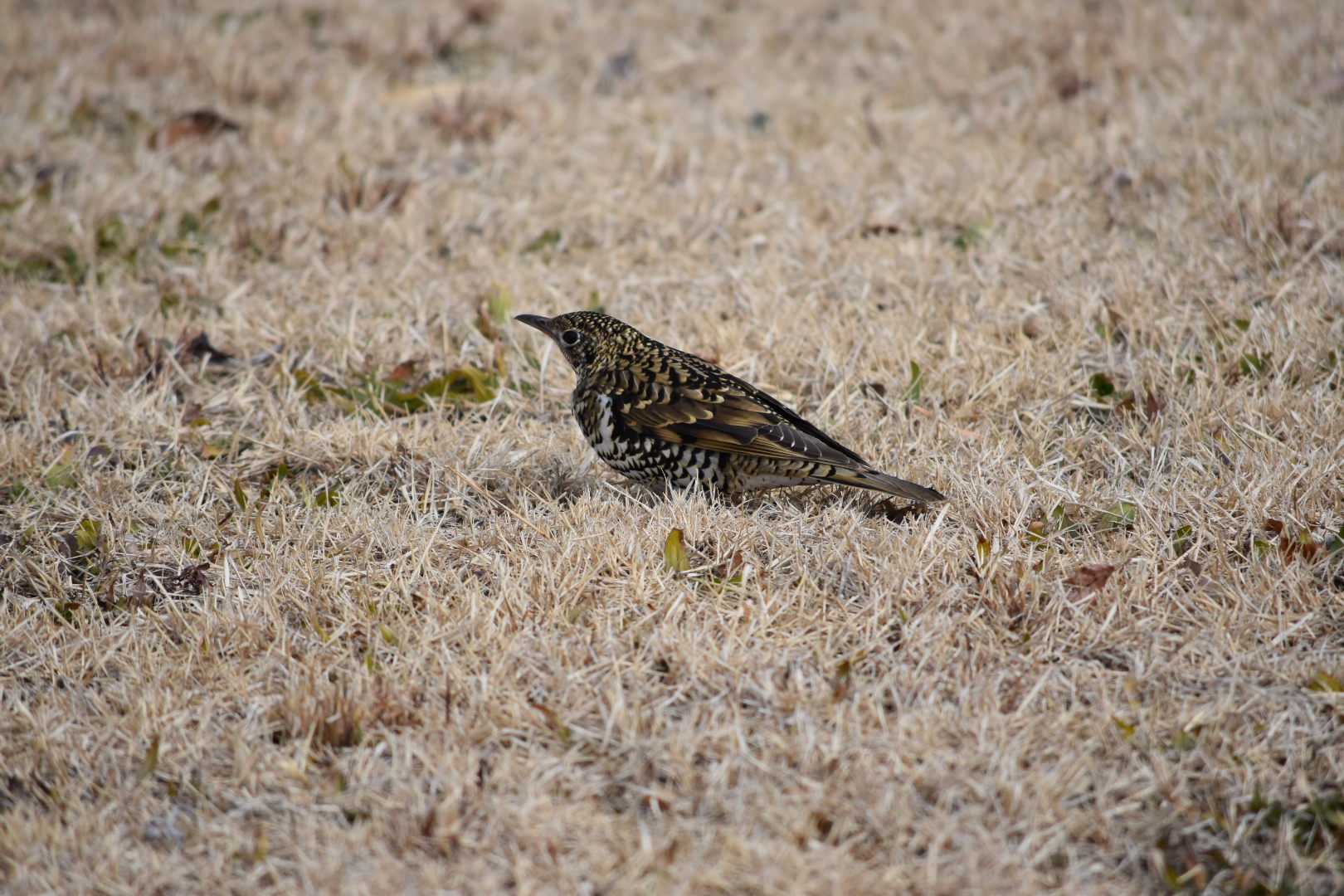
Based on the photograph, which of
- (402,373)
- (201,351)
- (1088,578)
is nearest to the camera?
(1088,578)

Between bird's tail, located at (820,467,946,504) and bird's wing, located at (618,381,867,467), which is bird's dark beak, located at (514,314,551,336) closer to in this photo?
bird's wing, located at (618,381,867,467)

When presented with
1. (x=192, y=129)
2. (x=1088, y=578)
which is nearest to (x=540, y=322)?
(x=1088, y=578)

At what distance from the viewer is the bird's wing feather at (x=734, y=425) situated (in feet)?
13.8

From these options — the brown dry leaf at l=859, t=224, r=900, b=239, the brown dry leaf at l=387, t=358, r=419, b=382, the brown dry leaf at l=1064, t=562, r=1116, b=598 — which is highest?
the brown dry leaf at l=859, t=224, r=900, b=239

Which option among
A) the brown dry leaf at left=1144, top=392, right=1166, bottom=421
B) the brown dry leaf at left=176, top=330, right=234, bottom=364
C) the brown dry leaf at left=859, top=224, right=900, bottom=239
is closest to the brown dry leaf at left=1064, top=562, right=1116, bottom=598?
the brown dry leaf at left=1144, top=392, right=1166, bottom=421

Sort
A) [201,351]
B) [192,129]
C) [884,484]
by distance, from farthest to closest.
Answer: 1. [192,129]
2. [201,351]
3. [884,484]

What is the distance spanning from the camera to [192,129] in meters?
7.83

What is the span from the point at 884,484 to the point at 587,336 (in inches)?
52.0

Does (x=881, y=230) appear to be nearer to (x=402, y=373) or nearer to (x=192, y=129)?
(x=402, y=373)

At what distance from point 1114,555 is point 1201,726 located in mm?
773

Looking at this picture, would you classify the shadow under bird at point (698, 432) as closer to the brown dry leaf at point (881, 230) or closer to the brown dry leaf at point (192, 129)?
the brown dry leaf at point (881, 230)

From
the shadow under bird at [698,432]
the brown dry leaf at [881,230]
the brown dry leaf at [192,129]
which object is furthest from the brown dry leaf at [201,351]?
the brown dry leaf at [881,230]

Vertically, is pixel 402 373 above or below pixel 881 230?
below

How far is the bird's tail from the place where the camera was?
4020 mm
